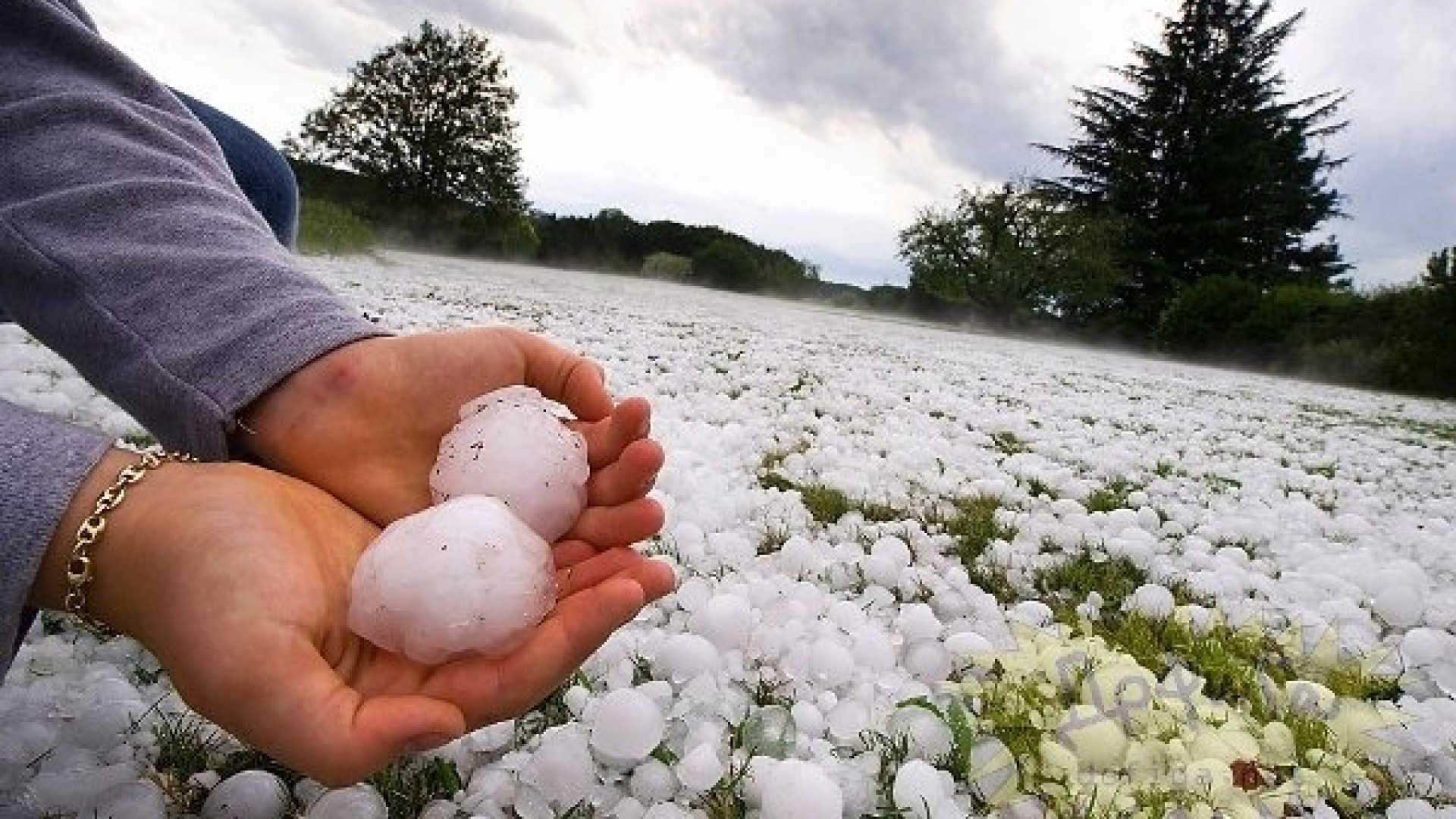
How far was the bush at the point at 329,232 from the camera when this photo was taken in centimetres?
1199

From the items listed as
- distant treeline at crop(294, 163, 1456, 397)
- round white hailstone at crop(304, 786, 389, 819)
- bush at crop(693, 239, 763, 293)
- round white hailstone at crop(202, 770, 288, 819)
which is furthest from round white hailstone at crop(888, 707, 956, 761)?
bush at crop(693, 239, 763, 293)

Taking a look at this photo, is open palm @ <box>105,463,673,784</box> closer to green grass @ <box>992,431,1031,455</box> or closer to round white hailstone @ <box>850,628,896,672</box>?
round white hailstone @ <box>850,628,896,672</box>

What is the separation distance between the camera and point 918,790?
1.33 m

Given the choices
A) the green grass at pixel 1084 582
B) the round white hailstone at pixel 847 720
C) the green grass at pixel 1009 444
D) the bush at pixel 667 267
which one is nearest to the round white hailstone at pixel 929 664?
the round white hailstone at pixel 847 720

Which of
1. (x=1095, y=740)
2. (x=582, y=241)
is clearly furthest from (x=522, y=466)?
(x=582, y=241)

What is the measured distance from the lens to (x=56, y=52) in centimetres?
144

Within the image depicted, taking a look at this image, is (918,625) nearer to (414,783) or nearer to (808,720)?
(808,720)

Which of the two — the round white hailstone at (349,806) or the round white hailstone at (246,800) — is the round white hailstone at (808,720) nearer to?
the round white hailstone at (349,806)

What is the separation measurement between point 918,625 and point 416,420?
3.50 ft

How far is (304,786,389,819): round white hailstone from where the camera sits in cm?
117

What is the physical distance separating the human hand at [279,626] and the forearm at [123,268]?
0.27m

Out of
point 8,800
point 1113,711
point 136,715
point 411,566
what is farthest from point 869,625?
point 8,800

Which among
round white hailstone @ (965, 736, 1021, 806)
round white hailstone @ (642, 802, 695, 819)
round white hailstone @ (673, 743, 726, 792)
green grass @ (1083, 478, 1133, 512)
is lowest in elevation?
round white hailstone @ (642, 802, 695, 819)

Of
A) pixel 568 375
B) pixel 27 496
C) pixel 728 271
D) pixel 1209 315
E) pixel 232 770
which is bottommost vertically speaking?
pixel 232 770
